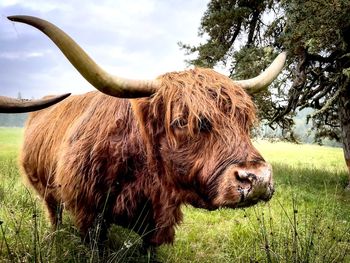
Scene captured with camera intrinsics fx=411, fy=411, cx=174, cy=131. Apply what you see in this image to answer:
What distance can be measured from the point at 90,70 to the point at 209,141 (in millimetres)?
916

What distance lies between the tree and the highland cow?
4.60 meters

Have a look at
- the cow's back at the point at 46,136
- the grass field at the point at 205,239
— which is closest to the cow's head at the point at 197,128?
the grass field at the point at 205,239

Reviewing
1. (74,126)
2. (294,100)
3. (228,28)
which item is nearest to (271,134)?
(294,100)

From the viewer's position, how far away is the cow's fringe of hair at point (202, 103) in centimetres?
283

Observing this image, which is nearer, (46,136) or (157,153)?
(157,153)

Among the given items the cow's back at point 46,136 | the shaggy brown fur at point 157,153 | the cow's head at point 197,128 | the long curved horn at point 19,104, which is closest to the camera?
the long curved horn at point 19,104

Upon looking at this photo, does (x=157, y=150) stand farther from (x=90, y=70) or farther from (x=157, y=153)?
(x=90, y=70)

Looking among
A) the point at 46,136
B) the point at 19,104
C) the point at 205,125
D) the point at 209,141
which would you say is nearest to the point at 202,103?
the point at 205,125

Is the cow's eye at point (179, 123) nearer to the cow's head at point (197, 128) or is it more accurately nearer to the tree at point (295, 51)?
the cow's head at point (197, 128)

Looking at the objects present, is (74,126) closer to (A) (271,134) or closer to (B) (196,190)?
(B) (196,190)

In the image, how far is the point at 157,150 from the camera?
311 cm

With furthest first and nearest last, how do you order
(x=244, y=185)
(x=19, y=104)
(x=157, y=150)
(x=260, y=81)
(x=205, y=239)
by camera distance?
(x=205, y=239) < (x=260, y=81) < (x=157, y=150) < (x=244, y=185) < (x=19, y=104)

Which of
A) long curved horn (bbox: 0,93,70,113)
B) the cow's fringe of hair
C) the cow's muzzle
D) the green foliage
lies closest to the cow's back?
the cow's fringe of hair

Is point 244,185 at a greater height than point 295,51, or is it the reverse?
point 295,51
